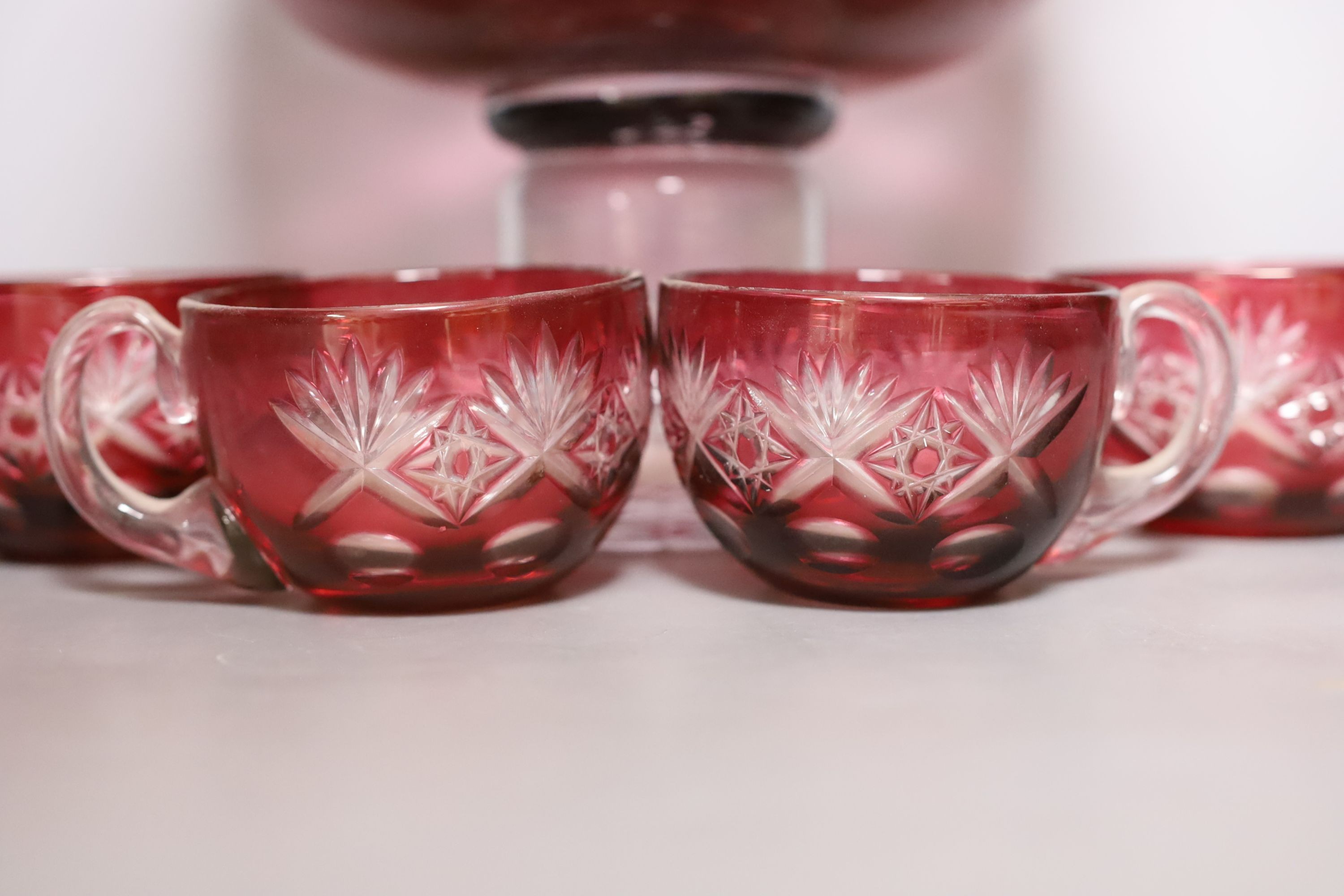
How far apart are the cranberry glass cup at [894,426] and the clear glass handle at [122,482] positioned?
0.59 feet

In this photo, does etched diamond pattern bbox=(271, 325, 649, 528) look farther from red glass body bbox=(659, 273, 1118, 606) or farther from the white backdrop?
the white backdrop

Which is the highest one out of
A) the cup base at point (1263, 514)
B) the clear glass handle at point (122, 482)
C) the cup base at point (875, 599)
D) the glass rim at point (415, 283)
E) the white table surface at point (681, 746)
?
the glass rim at point (415, 283)

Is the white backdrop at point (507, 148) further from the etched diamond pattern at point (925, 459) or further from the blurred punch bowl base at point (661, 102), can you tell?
the etched diamond pattern at point (925, 459)

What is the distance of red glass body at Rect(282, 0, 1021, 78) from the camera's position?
19.9 inches

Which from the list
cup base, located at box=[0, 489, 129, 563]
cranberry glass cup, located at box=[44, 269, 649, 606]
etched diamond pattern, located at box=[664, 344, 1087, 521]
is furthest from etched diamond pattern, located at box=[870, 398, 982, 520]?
cup base, located at box=[0, 489, 129, 563]

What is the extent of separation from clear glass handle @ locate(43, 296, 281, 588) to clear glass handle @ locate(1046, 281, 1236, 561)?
32 cm

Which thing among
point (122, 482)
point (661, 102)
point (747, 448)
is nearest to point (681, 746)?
point (747, 448)

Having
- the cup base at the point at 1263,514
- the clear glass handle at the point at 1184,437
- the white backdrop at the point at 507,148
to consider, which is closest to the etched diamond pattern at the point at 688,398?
the clear glass handle at the point at 1184,437

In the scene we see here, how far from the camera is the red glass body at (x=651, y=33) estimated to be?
1.65ft

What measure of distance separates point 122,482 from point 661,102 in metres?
0.30

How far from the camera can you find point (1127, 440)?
0.53 meters
